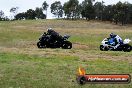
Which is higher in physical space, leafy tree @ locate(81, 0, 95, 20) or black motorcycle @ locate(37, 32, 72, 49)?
black motorcycle @ locate(37, 32, 72, 49)

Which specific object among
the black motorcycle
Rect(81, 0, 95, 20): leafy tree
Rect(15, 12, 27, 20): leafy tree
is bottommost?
Rect(15, 12, 27, 20): leafy tree

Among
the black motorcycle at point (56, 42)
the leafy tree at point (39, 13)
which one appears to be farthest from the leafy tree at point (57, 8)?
the black motorcycle at point (56, 42)

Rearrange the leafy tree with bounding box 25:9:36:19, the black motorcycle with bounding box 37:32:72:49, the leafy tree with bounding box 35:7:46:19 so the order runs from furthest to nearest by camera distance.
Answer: the leafy tree with bounding box 35:7:46:19, the leafy tree with bounding box 25:9:36:19, the black motorcycle with bounding box 37:32:72:49

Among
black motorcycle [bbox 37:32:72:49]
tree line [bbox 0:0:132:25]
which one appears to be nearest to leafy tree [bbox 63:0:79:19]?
tree line [bbox 0:0:132:25]

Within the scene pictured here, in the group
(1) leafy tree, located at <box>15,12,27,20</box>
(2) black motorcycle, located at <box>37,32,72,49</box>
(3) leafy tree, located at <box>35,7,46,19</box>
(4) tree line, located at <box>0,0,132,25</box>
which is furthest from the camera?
(1) leafy tree, located at <box>15,12,27,20</box>

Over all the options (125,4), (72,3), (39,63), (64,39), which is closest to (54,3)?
(72,3)

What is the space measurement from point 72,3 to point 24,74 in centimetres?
13370

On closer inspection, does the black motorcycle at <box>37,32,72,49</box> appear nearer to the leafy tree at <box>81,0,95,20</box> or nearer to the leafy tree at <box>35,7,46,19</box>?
the leafy tree at <box>81,0,95,20</box>

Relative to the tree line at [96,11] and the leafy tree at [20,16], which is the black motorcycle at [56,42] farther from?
the leafy tree at [20,16]

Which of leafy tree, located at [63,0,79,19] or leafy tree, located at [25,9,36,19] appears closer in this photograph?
leafy tree, located at [63,0,79,19]

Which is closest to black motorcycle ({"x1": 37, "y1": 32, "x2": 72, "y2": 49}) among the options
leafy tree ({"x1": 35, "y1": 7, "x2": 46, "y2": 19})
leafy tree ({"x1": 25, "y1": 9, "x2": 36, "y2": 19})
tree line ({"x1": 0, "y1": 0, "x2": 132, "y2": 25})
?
tree line ({"x1": 0, "y1": 0, "x2": 132, "y2": 25})

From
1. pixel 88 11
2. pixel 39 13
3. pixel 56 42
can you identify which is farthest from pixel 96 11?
pixel 56 42

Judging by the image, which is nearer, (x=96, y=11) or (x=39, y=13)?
(x=96, y=11)

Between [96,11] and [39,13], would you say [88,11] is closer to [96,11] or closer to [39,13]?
[96,11]
